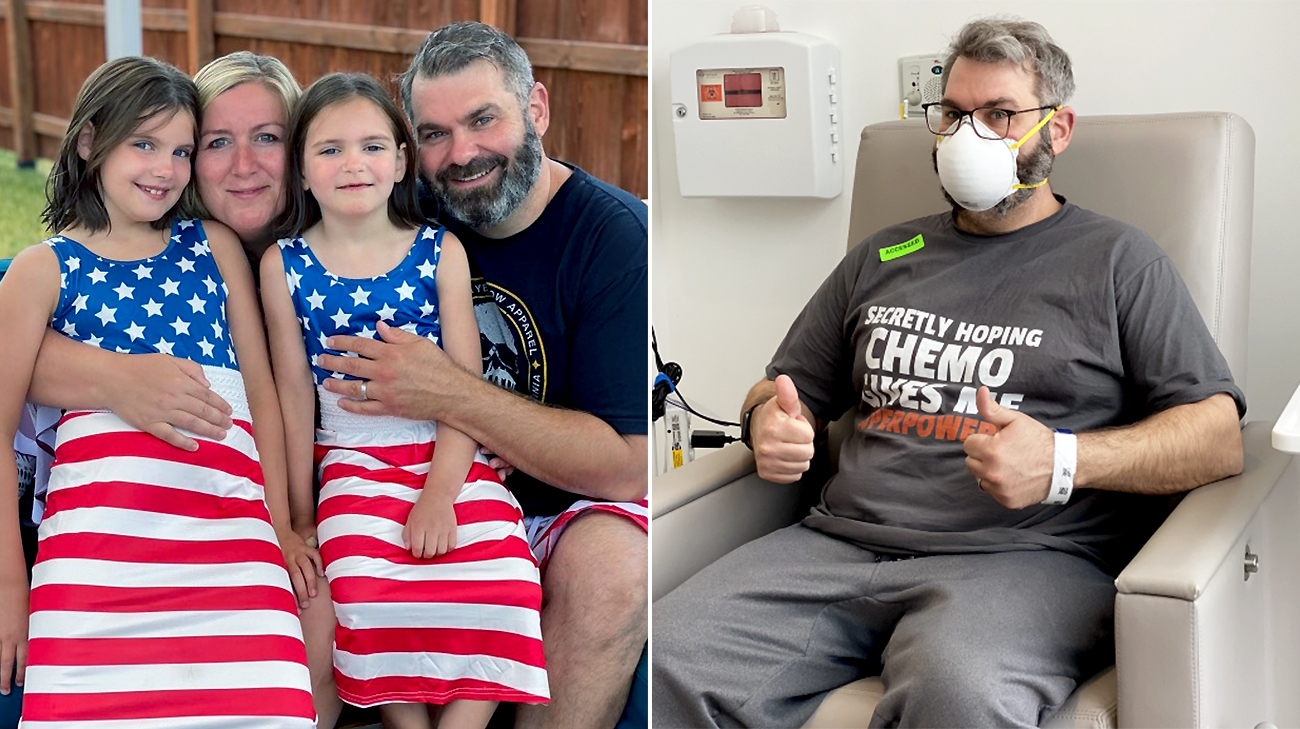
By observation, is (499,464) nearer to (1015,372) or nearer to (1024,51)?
(1015,372)

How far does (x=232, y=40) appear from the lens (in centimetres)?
70

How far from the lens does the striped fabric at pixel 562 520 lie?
31.3 inches

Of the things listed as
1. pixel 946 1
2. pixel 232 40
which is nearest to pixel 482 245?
pixel 232 40

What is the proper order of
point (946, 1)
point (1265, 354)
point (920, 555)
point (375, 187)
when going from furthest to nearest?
point (946, 1) → point (1265, 354) → point (920, 555) → point (375, 187)

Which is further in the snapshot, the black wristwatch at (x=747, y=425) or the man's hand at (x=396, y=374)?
the black wristwatch at (x=747, y=425)

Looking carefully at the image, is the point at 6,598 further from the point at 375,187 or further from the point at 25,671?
the point at 375,187

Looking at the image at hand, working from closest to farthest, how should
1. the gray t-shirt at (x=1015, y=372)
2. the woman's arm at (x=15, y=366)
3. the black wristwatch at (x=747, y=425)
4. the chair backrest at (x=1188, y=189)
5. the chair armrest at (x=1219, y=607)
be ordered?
1. the woman's arm at (x=15, y=366)
2. the chair armrest at (x=1219, y=607)
3. the gray t-shirt at (x=1015, y=372)
4. the chair backrest at (x=1188, y=189)
5. the black wristwatch at (x=747, y=425)

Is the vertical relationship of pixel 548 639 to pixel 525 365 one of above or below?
below

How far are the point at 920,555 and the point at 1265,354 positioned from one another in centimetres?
75

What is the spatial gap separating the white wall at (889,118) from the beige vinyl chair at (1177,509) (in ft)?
0.75

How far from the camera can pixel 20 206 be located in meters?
0.64

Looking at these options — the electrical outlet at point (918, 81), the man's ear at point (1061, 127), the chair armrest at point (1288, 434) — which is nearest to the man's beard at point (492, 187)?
the chair armrest at point (1288, 434)

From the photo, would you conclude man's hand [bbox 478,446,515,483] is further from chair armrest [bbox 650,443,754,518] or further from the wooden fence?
chair armrest [bbox 650,443,754,518]

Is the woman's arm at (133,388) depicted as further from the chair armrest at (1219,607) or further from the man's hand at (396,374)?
the chair armrest at (1219,607)
